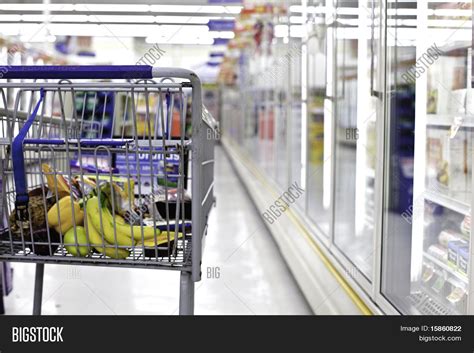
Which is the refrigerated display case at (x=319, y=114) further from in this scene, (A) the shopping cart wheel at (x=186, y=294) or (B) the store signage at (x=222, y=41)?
(B) the store signage at (x=222, y=41)

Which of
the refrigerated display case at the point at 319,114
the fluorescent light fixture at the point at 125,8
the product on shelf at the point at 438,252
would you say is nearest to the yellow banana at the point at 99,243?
the product on shelf at the point at 438,252

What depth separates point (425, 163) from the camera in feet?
9.98

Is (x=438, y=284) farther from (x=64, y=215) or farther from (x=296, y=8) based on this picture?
(x=296, y=8)

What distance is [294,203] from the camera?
568cm

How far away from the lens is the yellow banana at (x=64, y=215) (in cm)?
180

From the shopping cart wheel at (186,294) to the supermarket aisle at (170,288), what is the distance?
1681mm

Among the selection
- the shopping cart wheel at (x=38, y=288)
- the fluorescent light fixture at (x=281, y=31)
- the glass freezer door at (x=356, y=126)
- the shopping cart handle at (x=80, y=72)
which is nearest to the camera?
the shopping cart handle at (x=80, y=72)

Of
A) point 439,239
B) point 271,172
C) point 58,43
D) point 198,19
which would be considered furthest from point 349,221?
point 58,43

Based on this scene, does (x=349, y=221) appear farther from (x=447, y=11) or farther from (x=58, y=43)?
(x=58, y=43)

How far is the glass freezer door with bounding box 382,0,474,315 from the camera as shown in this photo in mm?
2613

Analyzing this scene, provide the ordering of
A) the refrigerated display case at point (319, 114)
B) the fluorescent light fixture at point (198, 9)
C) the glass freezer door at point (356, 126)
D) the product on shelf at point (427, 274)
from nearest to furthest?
1. the product on shelf at point (427, 274)
2. the glass freezer door at point (356, 126)
3. the refrigerated display case at point (319, 114)
4. the fluorescent light fixture at point (198, 9)

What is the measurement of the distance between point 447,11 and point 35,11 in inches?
316

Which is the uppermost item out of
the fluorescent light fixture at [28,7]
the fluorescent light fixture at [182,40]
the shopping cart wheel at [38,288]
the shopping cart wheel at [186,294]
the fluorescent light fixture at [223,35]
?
the fluorescent light fixture at [223,35]

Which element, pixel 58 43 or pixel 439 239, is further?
pixel 58 43
